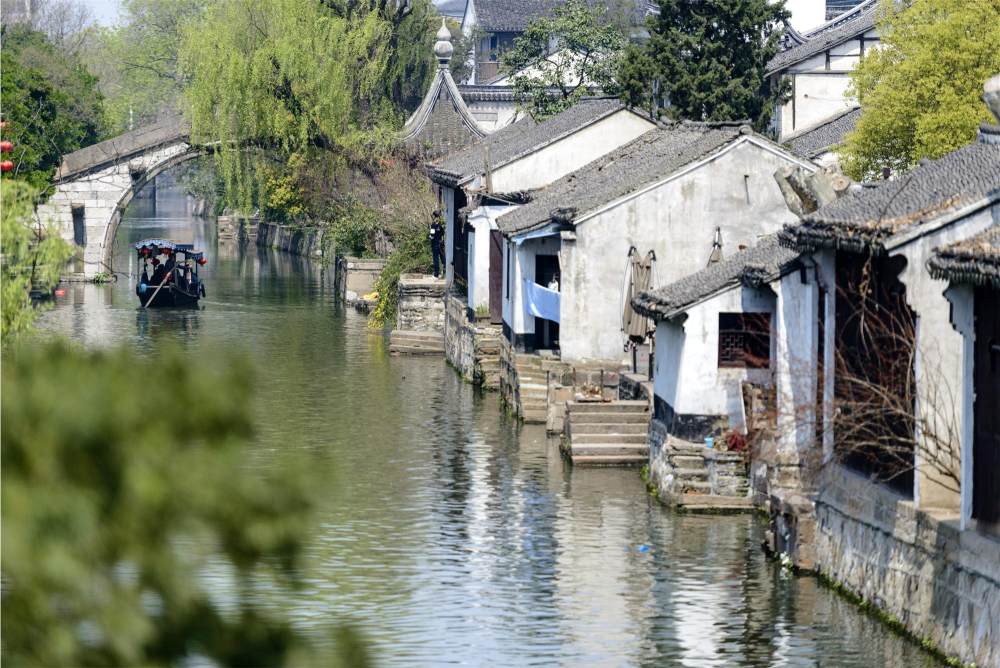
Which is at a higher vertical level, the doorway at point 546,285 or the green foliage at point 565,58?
the green foliage at point 565,58

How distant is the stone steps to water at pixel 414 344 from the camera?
157ft

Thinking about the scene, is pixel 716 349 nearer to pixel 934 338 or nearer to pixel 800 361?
pixel 800 361

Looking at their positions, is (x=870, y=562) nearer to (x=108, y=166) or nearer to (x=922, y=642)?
(x=922, y=642)

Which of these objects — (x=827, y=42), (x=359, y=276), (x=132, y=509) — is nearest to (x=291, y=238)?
(x=359, y=276)

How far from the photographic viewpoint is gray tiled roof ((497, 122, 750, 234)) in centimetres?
3481

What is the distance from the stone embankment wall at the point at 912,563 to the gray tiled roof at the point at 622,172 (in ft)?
44.2

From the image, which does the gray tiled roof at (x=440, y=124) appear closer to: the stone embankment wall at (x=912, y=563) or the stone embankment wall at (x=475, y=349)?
the stone embankment wall at (x=475, y=349)

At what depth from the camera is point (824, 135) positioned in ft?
179

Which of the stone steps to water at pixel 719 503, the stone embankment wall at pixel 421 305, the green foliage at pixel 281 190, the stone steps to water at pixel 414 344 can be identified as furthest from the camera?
the green foliage at pixel 281 190

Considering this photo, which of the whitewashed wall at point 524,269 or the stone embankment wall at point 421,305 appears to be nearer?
the whitewashed wall at point 524,269

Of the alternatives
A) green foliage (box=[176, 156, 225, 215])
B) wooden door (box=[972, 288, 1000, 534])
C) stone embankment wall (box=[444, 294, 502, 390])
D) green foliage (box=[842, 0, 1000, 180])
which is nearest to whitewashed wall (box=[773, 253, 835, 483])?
wooden door (box=[972, 288, 1000, 534])

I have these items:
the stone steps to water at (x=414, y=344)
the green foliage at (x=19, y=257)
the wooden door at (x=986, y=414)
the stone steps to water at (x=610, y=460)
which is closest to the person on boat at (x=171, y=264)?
the stone steps to water at (x=414, y=344)

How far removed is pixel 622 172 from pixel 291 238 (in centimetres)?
4923

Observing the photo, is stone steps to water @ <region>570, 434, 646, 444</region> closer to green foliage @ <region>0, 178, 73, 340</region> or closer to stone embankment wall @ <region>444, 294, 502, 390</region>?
stone embankment wall @ <region>444, 294, 502, 390</region>
